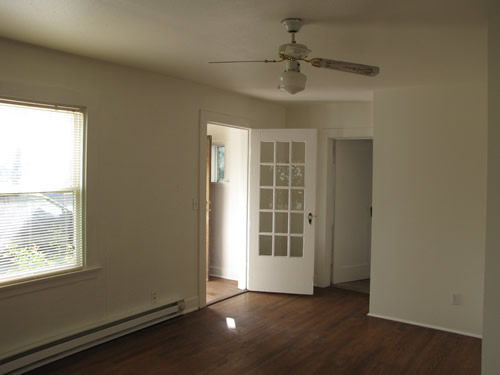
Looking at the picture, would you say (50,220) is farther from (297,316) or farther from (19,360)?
(297,316)

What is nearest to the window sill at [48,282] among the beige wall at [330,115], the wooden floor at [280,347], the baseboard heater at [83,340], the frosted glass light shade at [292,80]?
the baseboard heater at [83,340]

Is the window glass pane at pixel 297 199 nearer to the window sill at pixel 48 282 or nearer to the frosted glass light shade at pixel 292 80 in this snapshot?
the window sill at pixel 48 282

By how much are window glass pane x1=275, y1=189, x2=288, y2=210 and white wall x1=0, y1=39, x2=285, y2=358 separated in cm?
117

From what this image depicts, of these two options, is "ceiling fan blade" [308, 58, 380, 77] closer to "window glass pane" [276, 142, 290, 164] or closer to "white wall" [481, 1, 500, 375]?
"white wall" [481, 1, 500, 375]

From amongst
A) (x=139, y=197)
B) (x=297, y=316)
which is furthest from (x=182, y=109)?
(x=297, y=316)

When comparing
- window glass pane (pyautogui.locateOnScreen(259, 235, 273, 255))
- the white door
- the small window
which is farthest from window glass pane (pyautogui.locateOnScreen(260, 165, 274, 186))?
the small window

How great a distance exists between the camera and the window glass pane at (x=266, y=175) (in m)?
5.02

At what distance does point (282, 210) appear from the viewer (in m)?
4.97

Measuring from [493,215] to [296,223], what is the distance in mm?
2979

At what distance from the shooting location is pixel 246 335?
3.62 metres

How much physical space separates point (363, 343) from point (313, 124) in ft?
9.45

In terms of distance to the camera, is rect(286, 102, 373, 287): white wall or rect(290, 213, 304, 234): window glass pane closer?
rect(290, 213, 304, 234): window glass pane

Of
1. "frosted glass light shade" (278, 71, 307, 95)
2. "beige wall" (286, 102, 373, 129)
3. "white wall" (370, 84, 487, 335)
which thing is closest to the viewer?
"frosted glass light shade" (278, 71, 307, 95)

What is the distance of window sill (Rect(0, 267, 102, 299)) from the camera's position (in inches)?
111
